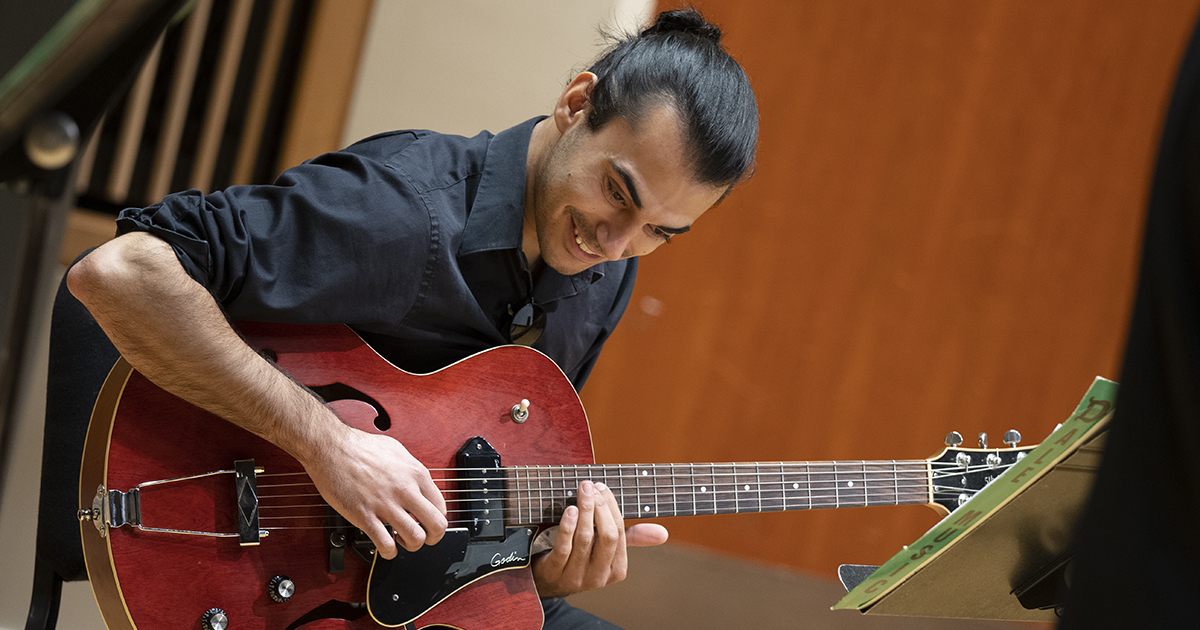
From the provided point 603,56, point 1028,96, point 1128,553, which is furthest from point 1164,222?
point 1028,96

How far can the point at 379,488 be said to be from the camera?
1251 mm

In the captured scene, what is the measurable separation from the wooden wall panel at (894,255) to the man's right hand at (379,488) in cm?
164

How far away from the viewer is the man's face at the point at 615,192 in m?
1.40

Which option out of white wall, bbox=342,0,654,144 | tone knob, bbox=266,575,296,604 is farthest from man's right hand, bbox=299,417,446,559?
white wall, bbox=342,0,654,144

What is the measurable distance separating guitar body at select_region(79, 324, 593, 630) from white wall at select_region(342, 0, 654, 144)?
49.6 inches

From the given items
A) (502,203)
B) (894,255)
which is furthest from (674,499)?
(894,255)

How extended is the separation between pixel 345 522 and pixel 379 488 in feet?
0.30

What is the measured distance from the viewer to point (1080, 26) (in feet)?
9.37

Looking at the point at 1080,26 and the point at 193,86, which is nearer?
the point at 193,86

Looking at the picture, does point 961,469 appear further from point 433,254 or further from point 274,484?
point 274,484

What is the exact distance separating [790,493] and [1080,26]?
209 cm

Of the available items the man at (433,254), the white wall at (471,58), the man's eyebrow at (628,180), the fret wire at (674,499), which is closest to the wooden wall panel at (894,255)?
the white wall at (471,58)

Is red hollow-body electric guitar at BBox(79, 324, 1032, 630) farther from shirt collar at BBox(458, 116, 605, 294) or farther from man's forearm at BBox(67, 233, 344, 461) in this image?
shirt collar at BBox(458, 116, 605, 294)

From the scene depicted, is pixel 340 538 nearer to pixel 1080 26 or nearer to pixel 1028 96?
pixel 1028 96
